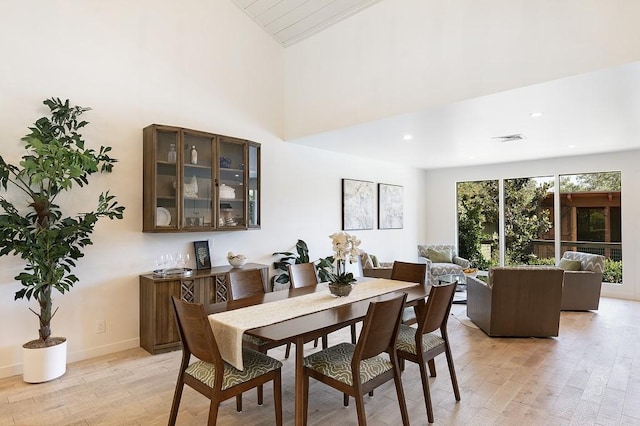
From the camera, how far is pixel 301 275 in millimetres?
3527

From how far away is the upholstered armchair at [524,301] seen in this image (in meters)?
4.03

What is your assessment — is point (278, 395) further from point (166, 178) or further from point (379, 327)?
point (166, 178)

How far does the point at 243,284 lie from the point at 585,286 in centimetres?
507

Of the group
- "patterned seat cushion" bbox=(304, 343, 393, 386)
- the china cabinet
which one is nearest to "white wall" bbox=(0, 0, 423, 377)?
the china cabinet

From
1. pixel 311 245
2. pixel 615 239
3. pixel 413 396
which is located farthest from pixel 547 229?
pixel 413 396

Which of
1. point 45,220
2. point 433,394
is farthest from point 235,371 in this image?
point 45,220

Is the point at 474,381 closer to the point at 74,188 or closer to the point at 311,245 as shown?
the point at 311,245

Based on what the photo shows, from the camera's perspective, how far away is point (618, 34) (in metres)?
2.71

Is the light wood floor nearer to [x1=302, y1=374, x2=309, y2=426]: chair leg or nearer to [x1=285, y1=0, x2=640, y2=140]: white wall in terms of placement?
[x1=302, y1=374, x2=309, y2=426]: chair leg

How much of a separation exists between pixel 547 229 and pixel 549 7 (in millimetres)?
5183

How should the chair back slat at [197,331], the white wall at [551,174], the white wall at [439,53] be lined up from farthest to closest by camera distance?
the white wall at [551,174], the white wall at [439,53], the chair back slat at [197,331]

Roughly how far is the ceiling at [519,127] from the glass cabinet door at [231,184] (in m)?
1.16

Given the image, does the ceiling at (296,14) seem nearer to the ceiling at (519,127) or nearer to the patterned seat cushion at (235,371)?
the ceiling at (519,127)

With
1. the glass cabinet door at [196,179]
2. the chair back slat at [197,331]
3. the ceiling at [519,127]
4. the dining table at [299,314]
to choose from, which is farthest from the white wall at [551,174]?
the chair back slat at [197,331]
